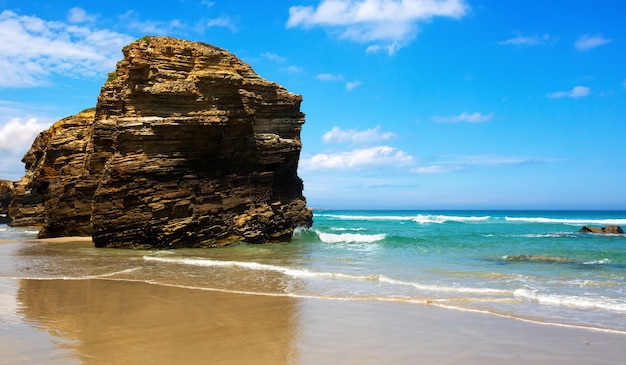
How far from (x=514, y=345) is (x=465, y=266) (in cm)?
1010

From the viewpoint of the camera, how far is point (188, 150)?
21609 millimetres

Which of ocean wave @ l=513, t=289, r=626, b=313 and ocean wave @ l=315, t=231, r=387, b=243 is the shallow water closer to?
ocean wave @ l=513, t=289, r=626, b=313

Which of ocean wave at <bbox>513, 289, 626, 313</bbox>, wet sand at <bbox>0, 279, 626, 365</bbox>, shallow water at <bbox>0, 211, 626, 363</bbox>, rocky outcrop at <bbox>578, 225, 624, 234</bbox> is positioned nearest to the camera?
wet sand at <bbox>0, 279, 626, 365</bbox>

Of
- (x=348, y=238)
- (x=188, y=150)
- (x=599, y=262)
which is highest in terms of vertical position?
(x=188, y=150)

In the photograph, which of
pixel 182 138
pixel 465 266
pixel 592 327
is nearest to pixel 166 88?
pixel 182 138

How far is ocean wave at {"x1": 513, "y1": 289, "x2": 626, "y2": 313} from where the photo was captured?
10.1 metres

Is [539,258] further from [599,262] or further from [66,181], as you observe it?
[66,181]

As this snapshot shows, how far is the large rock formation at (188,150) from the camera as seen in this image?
20938 mm

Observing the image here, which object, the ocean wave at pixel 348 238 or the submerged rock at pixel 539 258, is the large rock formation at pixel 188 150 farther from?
the submerged rock at pixel 539 258


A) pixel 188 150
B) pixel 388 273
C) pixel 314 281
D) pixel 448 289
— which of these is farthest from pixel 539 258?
pixel 188 150

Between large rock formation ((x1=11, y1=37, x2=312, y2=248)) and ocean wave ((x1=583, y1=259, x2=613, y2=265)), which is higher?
large rock formation ((x1=11, y1=37, x2=312, y2=248))

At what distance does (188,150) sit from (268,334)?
602 inches

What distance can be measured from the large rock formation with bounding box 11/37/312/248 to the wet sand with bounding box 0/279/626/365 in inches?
419

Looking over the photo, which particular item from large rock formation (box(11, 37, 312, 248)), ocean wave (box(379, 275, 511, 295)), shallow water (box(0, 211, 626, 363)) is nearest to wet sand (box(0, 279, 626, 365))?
shallow water (box(0, 211, 626, 363))
